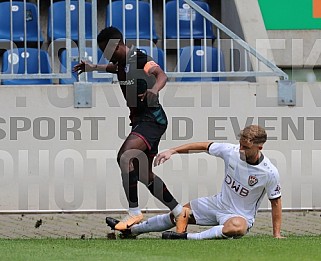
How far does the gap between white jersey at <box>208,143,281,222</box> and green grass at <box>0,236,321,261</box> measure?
0.32 metres

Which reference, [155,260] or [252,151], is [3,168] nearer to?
[252,151]

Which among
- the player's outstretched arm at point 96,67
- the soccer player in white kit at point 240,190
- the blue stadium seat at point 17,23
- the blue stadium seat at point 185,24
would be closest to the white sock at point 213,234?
the soccer player in white kit at point 240,190

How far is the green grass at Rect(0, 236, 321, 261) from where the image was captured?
7.96 metres

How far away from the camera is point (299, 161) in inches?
499

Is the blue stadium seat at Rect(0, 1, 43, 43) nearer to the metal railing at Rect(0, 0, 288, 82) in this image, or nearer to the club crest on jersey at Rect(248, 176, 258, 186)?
the metal railing at Rect(0, 0, 288, 82)

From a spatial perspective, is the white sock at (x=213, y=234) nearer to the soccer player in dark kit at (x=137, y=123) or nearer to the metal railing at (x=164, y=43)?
the soccer player in dark kit at (x=137, y=123)

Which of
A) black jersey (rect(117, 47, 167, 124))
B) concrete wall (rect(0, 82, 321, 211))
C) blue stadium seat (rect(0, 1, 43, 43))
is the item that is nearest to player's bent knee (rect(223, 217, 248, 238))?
black jersey (rect(117, 47, 167, 124))

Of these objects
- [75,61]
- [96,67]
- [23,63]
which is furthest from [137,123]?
[23,63]

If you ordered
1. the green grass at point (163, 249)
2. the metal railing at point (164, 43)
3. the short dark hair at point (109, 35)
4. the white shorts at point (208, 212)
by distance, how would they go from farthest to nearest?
Answer: the metal railing at point (164, 43)
the short dark hair at point (109, 35)
the white shorts at point (208, 212)
the green grass at point (163, 249)

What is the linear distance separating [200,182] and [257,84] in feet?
4.41

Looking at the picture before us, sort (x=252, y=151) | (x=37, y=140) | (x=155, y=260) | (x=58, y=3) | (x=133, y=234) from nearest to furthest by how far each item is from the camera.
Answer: (x=155, y=260) → (x=252, y=151) → (x=133, y=234) → (x=37, y=140) → (x=58, y=3)

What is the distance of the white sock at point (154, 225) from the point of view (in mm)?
10078

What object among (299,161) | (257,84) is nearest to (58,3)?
(257,84)

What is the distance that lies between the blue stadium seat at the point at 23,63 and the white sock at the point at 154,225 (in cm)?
313
